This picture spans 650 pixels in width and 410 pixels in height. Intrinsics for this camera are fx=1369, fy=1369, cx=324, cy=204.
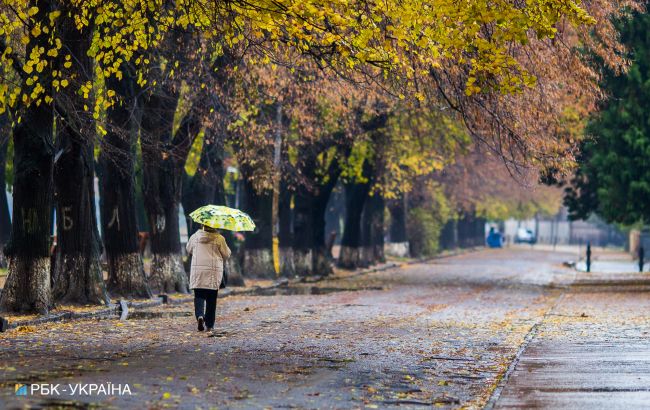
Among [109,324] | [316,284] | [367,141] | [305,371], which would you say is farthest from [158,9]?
[367,141]

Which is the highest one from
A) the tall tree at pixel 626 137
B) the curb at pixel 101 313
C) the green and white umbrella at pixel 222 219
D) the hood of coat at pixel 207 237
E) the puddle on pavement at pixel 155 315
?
the tall tree at pixel 626 137

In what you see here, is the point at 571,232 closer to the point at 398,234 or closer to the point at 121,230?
the point at 398,234

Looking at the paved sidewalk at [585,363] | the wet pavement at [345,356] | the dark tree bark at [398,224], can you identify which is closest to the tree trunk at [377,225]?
the dark tree bark at [398,224]

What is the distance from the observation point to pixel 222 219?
20.2 m

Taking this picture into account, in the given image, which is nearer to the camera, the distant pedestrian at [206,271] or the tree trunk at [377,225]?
the distant pedestrian at [206,271]

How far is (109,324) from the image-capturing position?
21.9 meters

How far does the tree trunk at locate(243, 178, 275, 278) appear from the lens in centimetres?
4156

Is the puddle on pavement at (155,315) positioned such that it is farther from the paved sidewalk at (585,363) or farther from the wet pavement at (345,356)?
the paved sidewalk at (585,363)

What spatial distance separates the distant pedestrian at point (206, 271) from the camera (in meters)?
20.2

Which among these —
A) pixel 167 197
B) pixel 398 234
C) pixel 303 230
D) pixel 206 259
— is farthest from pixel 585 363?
pixel 398 234

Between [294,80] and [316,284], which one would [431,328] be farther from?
[316,284]

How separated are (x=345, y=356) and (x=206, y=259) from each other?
447 centimetres

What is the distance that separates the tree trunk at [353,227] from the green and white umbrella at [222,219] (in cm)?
3172

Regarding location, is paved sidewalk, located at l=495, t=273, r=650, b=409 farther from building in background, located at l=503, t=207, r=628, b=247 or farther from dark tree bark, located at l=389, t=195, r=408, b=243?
building in background, located at l=503, t=207, r=628, b=247
